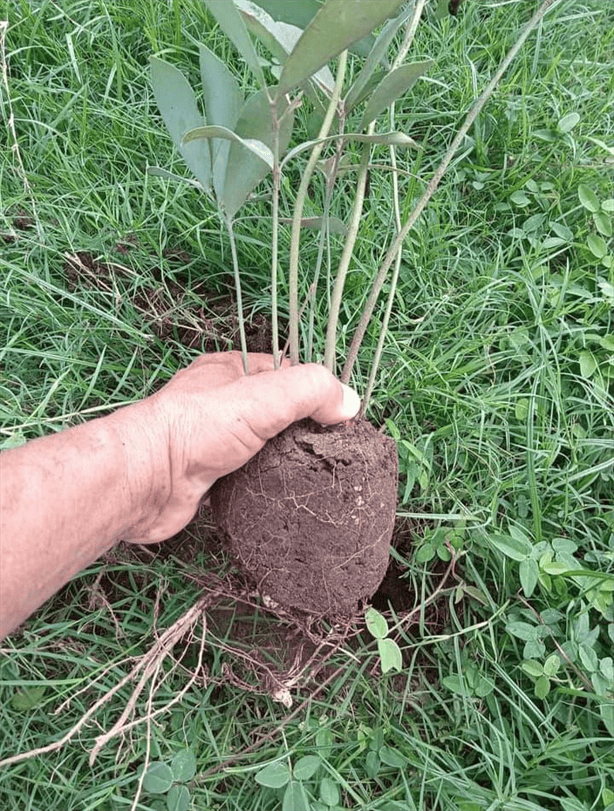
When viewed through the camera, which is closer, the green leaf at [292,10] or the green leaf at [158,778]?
the green leaf at [292,10]

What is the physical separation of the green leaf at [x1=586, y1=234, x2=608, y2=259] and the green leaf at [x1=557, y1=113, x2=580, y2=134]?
0.23 metres

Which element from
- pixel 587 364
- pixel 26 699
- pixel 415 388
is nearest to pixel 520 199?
pixel 587 364

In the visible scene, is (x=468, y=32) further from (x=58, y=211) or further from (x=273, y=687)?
(x=273, y=687)

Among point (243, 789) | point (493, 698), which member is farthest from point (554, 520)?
point (243, 789)

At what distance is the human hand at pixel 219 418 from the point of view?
879mm

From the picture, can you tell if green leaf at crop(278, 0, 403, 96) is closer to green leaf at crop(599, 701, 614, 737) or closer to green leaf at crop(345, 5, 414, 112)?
green leaf at crop(345, 5, 414, 112)

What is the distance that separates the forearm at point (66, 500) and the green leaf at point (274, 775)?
1.39 feet

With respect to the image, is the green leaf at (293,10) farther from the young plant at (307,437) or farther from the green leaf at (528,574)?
the green leaf at (528,574)

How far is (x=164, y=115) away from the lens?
891mm

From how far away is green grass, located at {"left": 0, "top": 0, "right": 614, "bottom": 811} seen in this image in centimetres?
107

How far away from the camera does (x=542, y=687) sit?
1.05m

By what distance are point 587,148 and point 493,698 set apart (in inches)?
44.5

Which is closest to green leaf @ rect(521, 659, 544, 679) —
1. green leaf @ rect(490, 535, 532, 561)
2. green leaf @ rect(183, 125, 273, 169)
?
green leaf @ rect(490, 535, 532, 561)

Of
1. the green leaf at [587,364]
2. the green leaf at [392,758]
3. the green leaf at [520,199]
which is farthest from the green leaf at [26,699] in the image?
the green leaf at [520,199]
